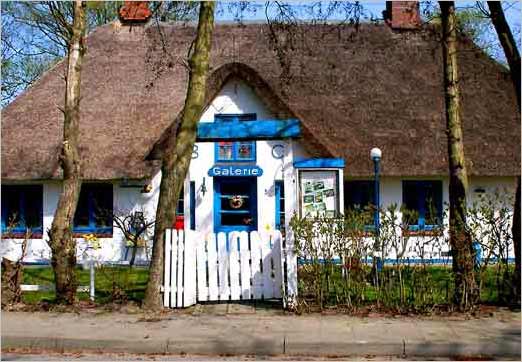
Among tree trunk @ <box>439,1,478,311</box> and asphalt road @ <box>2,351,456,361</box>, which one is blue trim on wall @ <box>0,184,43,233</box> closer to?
asphalt road @ <box>2,351,456,361</box>

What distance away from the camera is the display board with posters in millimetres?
15672

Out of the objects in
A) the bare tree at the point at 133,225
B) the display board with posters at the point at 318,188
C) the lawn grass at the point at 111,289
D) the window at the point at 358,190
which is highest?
the window at the point at 358,190

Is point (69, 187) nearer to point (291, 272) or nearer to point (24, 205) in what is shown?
point (291, 272)

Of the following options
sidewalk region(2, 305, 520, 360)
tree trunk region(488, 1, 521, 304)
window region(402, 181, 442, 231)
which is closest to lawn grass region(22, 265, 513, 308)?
tree trunk region(488, 1, 521, 304)

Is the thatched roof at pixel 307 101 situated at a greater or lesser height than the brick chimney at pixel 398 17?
lesser

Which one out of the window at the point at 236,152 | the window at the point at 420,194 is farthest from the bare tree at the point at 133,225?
the window at the point at 420,194

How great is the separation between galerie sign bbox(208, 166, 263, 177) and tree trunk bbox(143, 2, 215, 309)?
297 inches

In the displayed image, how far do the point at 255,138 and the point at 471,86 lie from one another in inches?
515

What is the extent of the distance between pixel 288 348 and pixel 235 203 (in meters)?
10.8

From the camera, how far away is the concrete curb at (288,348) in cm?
910

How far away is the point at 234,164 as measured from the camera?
1966 centimetres

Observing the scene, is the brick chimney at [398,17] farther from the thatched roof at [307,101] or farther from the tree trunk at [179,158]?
the tree trunk at [179,158]

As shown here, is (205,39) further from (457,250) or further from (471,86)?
(471,86)

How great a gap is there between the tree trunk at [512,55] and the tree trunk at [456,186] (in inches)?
28.3
